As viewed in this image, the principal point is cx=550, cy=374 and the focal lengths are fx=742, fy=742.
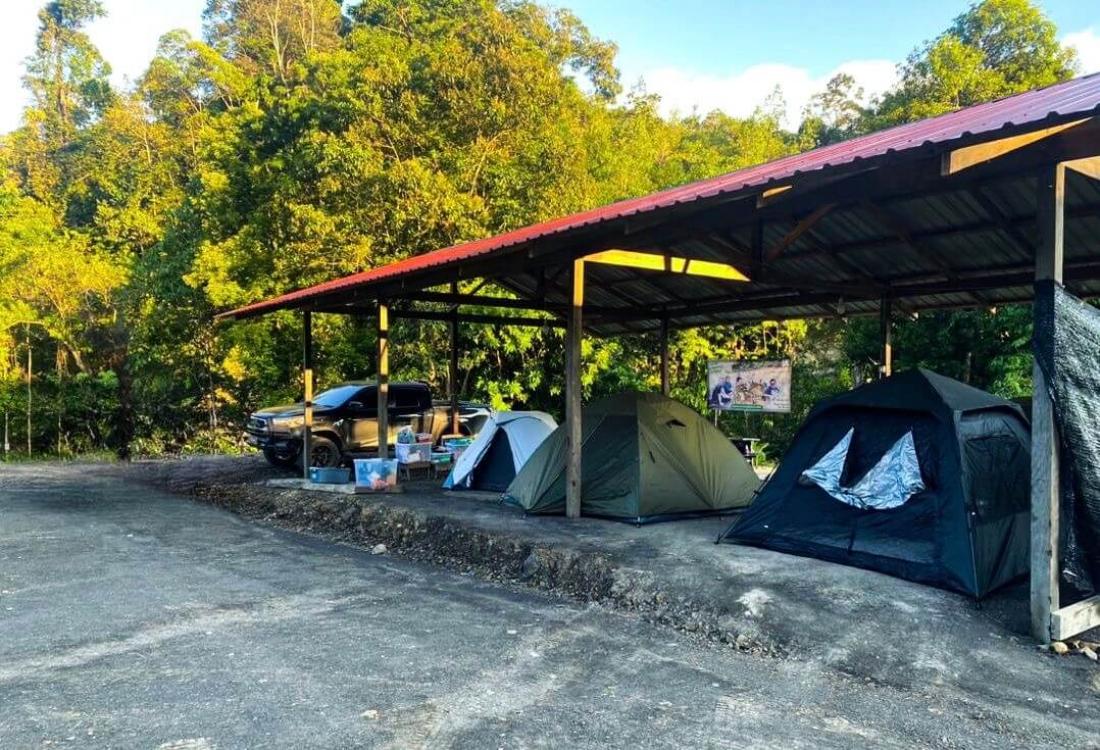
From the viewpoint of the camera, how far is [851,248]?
819cm

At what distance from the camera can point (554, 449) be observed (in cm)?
855

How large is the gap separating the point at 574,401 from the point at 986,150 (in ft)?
14.7

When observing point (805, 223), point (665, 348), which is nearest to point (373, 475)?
point (665, 348)

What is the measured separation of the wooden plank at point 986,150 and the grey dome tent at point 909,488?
2.18m

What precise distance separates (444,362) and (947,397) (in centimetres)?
1349

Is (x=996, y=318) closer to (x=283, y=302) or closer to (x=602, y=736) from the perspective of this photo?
(x=283, y=302)

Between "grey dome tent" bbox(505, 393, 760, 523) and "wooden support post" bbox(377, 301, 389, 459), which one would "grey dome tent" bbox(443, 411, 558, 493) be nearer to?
"wooden support post" bbox(377, 301, 389, 459)

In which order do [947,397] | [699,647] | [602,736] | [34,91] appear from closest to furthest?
1. [602,736]
2. [699,647]
3. [947,397]
4. [34,91]

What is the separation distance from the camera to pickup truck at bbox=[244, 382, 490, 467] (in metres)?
12.8

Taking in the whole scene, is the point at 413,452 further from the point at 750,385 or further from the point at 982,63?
the point at 982,63

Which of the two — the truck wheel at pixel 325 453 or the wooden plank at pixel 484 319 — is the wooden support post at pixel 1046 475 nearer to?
the wooden plank at pixel 484 319

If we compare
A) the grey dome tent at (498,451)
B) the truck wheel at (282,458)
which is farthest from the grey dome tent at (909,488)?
the truck wheel at (282,458)

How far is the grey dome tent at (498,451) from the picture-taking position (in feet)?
33.7

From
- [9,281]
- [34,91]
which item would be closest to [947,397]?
[9,281]
